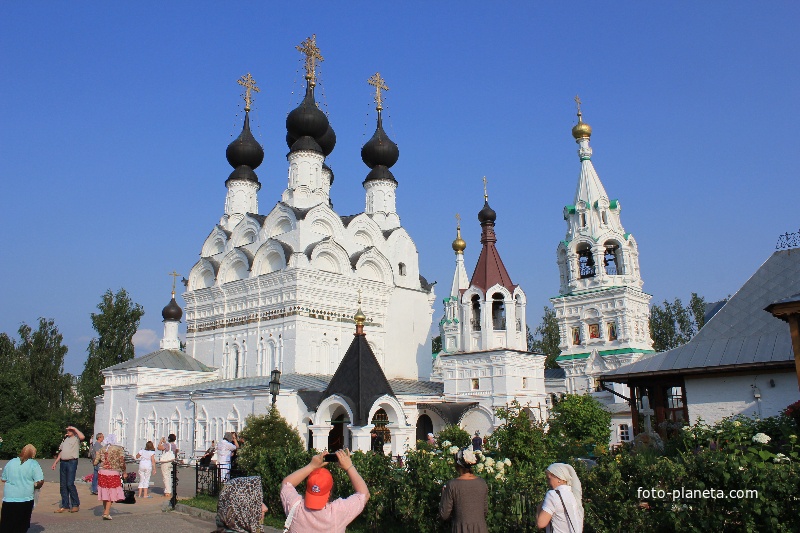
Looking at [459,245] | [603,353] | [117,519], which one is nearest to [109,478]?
[117,519]

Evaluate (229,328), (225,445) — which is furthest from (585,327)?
(225,445)

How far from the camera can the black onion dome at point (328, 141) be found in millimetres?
31562

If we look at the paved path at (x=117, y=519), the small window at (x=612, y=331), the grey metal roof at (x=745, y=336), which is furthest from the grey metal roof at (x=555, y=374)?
the paved path at (x=117, y=519)

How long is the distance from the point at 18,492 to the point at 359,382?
10601mm

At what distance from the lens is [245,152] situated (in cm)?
2991

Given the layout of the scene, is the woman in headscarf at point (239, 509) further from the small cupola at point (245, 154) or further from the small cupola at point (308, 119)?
the small cupola at point (245, 154)

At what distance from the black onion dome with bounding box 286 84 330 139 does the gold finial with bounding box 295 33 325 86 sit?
4.50 ft

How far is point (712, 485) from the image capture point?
212 inches

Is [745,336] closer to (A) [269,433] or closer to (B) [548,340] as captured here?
(A) [269,433]

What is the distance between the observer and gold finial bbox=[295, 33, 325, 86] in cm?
2916

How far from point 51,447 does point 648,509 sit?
27185 mm

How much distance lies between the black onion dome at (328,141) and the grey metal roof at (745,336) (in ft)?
70.4

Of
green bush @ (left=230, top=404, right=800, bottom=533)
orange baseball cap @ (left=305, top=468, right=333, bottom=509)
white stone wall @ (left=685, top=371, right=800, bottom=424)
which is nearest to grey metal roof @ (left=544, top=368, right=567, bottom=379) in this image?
white stone wall @ (left=685, top=371, right=800, bottom=424)

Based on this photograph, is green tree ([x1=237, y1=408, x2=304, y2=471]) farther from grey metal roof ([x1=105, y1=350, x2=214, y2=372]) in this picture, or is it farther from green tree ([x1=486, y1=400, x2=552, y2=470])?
grey metal roof ([x1=105, y1=350, x2=214, y2=372])
